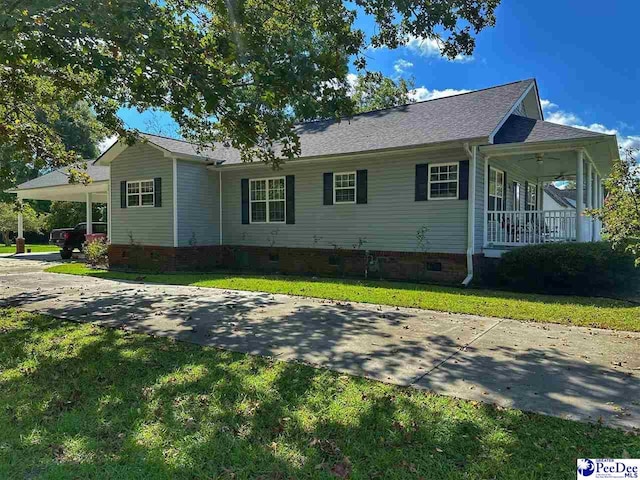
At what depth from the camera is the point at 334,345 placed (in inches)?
212

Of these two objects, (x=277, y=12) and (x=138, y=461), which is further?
(x=277, y=12)

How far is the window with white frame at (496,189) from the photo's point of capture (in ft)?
38.5

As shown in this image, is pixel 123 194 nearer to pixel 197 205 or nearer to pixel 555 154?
pixel 197 205

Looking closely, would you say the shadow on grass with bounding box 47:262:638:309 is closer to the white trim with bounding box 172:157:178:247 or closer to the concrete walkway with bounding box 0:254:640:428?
the white trim with bounding box 172:157:178:247

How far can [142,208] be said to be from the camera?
587 inches

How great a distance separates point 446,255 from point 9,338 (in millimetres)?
9272

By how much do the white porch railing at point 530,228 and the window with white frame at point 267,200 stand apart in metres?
6.48

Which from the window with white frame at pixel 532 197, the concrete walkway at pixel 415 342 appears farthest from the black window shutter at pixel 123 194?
the window with white frame at pixel 532 197

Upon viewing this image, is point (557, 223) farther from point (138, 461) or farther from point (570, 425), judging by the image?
point (138, 461)

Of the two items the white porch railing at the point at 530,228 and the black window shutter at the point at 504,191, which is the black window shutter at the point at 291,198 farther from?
the black window shutter at the point at 504,191

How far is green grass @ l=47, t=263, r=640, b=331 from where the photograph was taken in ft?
23.2

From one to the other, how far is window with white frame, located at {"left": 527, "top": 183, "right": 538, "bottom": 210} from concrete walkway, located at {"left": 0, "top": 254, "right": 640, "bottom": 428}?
1030 centimetres

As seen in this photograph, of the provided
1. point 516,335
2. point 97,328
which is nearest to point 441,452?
point 516,335

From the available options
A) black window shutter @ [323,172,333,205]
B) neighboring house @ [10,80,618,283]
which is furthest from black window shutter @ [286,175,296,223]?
black window shutter @ [323,172,333,205]
